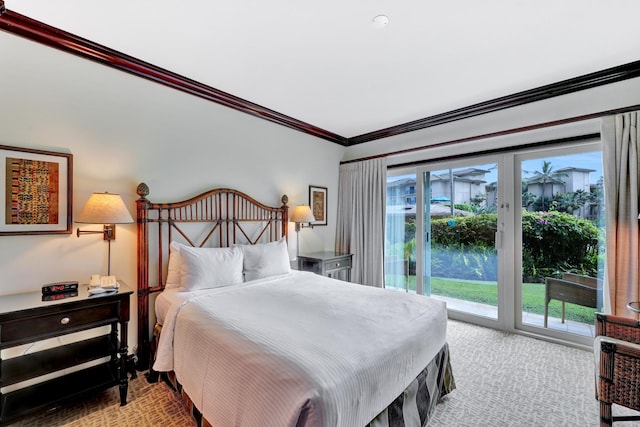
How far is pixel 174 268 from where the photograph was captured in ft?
8.21

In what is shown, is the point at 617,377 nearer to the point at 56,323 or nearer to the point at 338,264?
the point at 338,264

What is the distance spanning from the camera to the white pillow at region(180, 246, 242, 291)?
241 cm

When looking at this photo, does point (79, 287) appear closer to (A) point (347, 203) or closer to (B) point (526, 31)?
(A) point (347, 203)

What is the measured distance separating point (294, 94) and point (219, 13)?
1275mm

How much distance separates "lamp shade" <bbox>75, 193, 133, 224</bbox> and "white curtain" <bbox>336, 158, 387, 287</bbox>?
3.11 metres

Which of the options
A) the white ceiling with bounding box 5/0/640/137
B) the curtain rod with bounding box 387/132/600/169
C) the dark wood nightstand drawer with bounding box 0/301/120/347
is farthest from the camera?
the curtain rod with bounding box 387/132/600/169

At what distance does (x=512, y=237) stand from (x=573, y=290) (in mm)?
770

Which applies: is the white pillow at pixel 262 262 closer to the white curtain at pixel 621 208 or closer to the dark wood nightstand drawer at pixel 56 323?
the dark wood nightstand drawer at pixel 56 323

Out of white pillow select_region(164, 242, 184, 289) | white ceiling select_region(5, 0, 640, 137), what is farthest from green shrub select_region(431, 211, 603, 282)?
white pillow select_region(164, 242, 184, 289)

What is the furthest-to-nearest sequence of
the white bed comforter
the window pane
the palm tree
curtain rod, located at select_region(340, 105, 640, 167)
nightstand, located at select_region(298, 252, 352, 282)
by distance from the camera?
the window pane < nightstand, located at select_region(298, 252, 352, 282) < the palm tree < curtain rod, located at select_region(340, 105, 640, 167) < the white bed comforter

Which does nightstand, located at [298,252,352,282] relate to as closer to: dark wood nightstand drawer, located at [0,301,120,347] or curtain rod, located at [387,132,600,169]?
curtain rod, located at [387,132,600,169]

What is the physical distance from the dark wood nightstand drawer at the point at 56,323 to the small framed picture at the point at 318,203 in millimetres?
2739

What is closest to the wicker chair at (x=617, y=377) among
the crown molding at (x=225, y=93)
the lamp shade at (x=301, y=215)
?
the crown molding at (x=225, y=93)

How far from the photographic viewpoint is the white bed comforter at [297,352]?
1183mm
